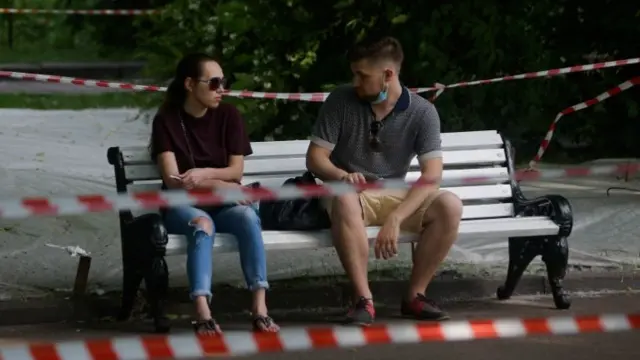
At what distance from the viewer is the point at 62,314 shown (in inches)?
277

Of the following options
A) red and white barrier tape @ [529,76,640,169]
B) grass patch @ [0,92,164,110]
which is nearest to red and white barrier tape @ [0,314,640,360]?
red and white barrier tape @ [529,76,640,169]

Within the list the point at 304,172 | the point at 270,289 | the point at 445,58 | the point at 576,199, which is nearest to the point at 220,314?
the point at 270,289

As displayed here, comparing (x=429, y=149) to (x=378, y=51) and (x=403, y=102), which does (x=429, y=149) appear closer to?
(x=403, y=102)

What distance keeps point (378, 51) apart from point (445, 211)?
2.62 feet

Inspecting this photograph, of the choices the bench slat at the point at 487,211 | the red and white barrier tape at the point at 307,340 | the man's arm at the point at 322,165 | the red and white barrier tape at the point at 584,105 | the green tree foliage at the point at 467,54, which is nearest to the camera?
the red and white barrier tape at the point at 307,340

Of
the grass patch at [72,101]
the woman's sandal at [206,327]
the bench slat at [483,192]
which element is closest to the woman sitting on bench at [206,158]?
the woman's sandal at [206,327]

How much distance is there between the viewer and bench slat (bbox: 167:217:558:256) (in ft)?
22.3

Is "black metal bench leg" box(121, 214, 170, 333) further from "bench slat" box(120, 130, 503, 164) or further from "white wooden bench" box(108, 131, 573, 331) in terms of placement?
"bench slat" box(120, 130, 503, 164)

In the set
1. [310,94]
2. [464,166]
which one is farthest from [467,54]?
[464,166]

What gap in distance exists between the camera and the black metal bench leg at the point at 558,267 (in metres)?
7.26

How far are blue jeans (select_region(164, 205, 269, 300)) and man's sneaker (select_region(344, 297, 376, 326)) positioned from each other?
429 mm

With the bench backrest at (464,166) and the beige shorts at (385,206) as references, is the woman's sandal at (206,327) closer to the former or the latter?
the beige shorts at (385,206)

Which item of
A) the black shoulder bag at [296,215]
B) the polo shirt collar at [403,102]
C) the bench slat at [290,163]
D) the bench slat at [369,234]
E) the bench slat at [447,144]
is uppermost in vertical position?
the polo shirt collar at [403,102]

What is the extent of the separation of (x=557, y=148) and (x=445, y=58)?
1732 millimetres
